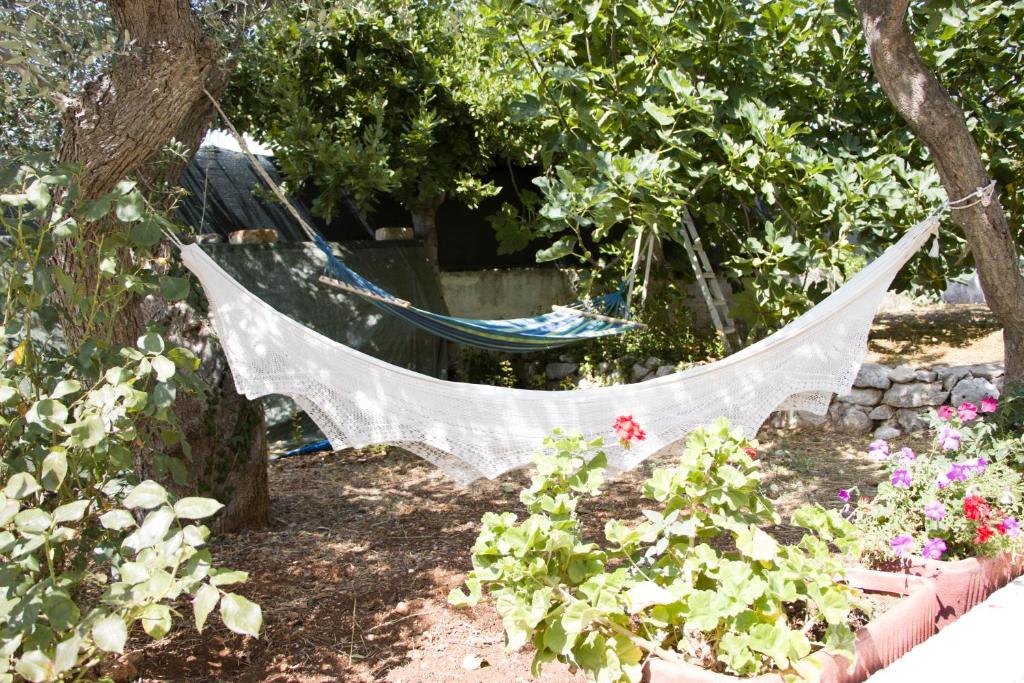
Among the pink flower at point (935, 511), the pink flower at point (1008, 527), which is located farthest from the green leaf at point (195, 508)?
the pink flower at point (1008, 527)

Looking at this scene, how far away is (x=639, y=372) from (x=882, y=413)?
4.04 ft

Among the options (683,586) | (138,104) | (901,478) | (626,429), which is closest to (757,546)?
(683,586)

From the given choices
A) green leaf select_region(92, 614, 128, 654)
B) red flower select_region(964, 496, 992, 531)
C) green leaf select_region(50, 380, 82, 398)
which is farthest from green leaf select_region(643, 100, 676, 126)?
green leaf select_region(92, 614, 128, 654)

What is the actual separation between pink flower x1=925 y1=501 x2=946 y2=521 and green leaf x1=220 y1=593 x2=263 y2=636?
5.20 feet

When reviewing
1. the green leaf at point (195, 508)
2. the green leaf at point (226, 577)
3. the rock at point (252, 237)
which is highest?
the rock at point (252, 237)

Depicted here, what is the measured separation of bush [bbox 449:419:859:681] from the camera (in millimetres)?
1479

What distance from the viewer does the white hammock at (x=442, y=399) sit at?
2289 mm

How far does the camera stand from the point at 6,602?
4.23 feet

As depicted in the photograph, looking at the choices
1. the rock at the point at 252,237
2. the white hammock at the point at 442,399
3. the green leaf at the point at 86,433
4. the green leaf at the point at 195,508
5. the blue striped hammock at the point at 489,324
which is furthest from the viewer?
the rock at the point at 252,237

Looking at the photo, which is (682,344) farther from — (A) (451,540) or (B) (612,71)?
(A) (451,540)

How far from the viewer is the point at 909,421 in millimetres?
4242

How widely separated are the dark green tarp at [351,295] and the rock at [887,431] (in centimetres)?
217

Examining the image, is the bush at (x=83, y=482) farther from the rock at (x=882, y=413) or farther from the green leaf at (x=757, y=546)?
the rock at (x=882, y=413)

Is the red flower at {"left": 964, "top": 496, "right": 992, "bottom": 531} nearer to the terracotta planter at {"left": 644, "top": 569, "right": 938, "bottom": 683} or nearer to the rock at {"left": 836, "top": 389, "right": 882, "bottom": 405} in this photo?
the terracotta planter at {"left": 644, "top": 569, "right": 938, "bottom": 683}
